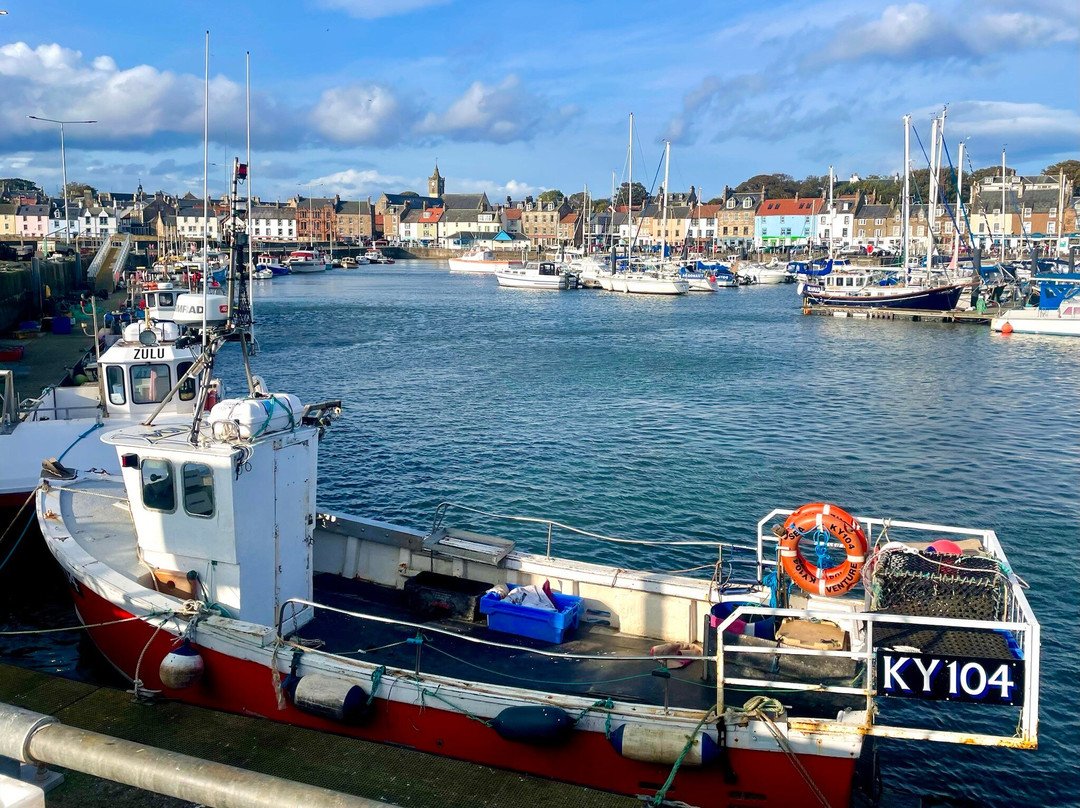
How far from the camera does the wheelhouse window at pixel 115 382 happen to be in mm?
18516

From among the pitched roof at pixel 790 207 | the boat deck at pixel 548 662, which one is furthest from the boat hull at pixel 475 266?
the boat deck at pixel 548 662

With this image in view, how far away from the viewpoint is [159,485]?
10781 millimetres

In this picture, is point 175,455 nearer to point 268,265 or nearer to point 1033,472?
point 1033,472

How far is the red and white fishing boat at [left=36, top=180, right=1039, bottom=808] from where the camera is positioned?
8.58m

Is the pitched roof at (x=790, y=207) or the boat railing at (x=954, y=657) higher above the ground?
the pitched roof at (x=790, y=207)

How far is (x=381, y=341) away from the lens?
190 feet

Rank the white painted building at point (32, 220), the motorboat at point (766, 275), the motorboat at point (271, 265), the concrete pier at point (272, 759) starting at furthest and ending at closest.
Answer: the white painted building at point (32, 220) → the motorboat at point (271, 265) → the motorboat at point (766, 275) → the concrete pier at point (272, 759)

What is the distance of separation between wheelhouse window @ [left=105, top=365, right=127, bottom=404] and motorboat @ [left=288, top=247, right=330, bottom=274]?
A: 12527 centimetres

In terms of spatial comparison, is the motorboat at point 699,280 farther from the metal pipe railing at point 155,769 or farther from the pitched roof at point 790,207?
the metal pipe railing at point 155,769

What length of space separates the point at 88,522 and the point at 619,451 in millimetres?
17014

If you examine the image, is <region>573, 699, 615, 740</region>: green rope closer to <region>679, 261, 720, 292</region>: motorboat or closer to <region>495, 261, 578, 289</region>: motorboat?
<region>679, 261, 720, 292</region>: motorboat

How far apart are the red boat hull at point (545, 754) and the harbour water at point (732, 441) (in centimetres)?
211

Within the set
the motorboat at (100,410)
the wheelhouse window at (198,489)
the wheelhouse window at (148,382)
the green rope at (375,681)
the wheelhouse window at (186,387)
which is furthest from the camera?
the wheelhouse window at (148,382)

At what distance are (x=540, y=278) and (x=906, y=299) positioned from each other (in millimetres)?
49250
